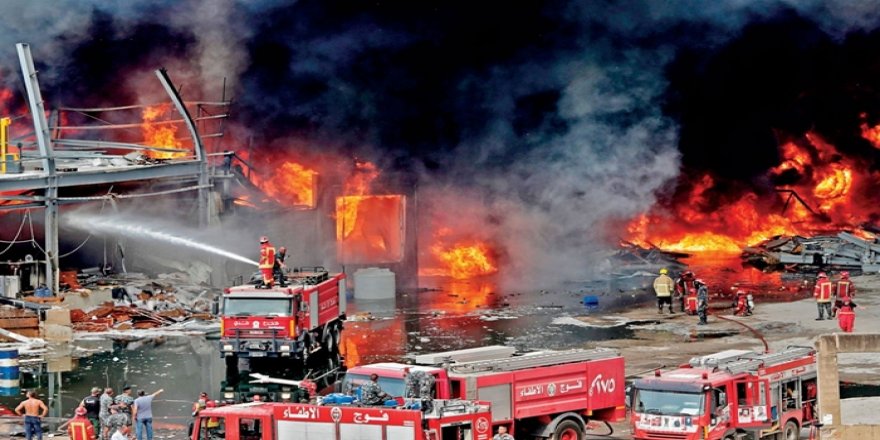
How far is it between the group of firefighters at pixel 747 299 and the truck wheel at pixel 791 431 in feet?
29.2

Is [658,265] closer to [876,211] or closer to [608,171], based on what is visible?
[608,171]

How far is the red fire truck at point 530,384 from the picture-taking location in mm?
19203

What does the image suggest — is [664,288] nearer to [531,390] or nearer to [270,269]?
[270,269]

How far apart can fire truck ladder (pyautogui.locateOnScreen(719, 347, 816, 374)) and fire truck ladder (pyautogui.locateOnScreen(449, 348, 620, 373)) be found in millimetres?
2020

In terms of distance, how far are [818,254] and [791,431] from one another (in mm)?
27586

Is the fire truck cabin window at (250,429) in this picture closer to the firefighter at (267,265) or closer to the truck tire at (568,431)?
the truck tire at (568,431)

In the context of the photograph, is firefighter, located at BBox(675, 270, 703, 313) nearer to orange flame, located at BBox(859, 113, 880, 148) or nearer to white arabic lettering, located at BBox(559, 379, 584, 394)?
white arabic lettering, located at BBox(559, 379, 584, 394)

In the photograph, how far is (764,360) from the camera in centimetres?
2056

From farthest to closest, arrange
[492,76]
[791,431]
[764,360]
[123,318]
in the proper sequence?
1. [492,76]
2. [123,318]
3. [791,431]
4. [764,360]

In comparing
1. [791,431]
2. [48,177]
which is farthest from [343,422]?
[48,177]

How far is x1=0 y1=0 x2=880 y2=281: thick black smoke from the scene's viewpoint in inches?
2066

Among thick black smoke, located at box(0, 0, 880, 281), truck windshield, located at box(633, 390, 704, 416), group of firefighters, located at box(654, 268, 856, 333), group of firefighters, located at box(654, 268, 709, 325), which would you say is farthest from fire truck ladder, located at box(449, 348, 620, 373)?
thick black smoke, located at box(0, 0, 880, 281)

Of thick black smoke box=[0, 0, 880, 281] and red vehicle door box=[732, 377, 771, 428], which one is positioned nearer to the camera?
red vehicle door box=[732, 377, 771, 428]

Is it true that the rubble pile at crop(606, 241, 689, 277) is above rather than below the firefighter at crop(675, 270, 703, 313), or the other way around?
above
